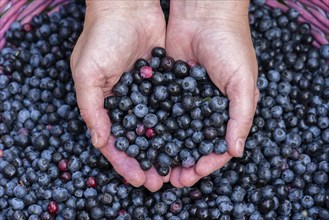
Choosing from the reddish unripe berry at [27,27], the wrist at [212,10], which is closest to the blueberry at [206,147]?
the wrist at [212,10]

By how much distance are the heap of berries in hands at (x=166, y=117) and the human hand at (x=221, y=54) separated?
5cm

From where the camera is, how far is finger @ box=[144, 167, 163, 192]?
106 inches

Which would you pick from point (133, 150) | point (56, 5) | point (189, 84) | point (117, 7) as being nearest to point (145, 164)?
point (133, 150)

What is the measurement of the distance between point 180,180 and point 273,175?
61cm

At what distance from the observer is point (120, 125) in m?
2.69

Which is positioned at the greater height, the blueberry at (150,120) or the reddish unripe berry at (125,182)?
the blueberry at (150,120)

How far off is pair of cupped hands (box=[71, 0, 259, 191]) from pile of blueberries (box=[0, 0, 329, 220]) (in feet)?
0.42

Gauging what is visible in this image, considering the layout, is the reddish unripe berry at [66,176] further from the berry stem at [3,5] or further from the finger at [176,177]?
the berry stem at [3,5]

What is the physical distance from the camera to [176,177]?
2.72 meters

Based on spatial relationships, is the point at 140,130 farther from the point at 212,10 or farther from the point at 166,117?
the point at 212,10

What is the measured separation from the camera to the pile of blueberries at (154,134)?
9.23 ft

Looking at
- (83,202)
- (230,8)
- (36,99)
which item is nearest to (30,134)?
(36,99)

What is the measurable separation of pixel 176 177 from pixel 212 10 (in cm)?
103

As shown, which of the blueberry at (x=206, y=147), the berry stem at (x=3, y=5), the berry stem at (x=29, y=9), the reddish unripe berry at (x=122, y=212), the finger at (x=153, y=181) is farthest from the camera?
the berry stem at (x=29, y=9)
